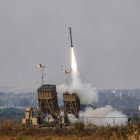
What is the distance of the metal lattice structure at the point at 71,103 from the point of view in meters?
76.4

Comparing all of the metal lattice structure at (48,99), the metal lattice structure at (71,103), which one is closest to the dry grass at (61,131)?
the metal lattice structure at (48,99)

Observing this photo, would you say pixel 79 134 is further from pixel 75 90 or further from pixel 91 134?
pixel 75 90

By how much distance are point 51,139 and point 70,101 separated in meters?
23.3

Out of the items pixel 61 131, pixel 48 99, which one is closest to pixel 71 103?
pixel 48 99

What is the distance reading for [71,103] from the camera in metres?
76.9

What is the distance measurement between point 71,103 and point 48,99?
154 inches

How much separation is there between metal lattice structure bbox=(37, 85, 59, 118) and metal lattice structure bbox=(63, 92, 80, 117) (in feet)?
4.58

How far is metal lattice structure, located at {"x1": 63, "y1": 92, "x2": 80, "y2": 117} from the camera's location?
76.4 m

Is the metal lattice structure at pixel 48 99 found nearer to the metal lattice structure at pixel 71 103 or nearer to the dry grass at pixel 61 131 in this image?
the metal lattice structure at pixel 71 103

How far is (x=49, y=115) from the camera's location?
76.6 metres

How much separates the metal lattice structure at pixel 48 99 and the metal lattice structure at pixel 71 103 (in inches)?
54.9

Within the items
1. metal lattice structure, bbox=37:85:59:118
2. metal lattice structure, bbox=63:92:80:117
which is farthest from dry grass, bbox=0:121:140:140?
metal lattice structure, bbox=63:92:80:117

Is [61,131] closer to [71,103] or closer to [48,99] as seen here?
[48,99]

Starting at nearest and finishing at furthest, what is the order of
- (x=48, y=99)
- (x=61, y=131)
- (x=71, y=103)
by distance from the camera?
(x=61, y=131)
(x=48, y=99)
(x=71, y=103)
